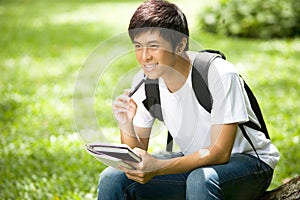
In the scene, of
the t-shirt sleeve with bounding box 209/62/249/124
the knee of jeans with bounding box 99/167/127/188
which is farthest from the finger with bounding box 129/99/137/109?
the t-shirt sleeve with bounding box 209/62/249/124

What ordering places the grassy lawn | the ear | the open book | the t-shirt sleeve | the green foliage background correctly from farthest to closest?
the green foliage background
the grassy lawn
the ear
the t-shirt sleeve
the open book

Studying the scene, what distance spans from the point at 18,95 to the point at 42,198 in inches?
100.0

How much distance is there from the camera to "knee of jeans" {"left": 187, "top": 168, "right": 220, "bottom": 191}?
7.00 ft

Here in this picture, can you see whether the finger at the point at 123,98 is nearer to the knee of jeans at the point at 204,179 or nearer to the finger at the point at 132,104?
the finger at the point at 132,104

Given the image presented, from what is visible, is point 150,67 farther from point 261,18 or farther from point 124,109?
point 261,18

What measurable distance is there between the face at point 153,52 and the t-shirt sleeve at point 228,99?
223 mm

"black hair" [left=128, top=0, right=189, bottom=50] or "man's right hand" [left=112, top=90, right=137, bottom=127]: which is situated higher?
"black hair" [left=128, top=0, right=189, bottom=50]

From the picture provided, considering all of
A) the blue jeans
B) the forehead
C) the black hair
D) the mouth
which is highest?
the black hair

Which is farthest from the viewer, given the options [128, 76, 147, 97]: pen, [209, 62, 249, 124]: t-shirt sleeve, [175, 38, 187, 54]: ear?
[128, 76, 147, 97]: pen

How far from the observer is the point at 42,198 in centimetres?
337

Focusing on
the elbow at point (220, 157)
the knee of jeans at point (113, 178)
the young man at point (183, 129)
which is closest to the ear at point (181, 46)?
the young man at point (183, 129)

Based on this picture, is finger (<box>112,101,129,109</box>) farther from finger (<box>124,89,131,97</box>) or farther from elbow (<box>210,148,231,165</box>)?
elbow (<box>210,148,231,165</box>)

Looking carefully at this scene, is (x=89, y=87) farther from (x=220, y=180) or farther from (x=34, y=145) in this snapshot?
(x=34, y=145)

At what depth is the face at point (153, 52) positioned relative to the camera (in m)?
2.23
